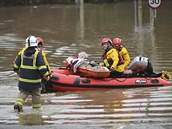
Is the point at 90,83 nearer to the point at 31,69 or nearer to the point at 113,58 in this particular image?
the point at 113,58

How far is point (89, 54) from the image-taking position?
18.2m

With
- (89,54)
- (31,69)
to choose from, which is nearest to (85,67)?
(31,69)

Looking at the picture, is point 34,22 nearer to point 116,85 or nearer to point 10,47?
point 10,47

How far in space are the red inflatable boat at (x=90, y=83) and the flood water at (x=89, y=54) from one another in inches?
12.0

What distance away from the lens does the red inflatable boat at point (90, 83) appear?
11.8 m

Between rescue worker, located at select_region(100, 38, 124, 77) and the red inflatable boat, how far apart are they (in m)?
0.46

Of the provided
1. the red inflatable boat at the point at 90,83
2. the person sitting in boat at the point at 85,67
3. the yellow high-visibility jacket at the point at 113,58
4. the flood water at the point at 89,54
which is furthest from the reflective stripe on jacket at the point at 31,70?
the yellow high-visibility jacket at the point at 113,58

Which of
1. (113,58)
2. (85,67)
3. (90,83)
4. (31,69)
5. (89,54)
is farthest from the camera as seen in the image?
(89,54)

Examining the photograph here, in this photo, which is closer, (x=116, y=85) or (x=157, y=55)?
(x=116, y=85)

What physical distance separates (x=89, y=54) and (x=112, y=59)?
583 cm

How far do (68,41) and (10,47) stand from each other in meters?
3.30

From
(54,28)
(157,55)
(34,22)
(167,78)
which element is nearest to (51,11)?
(34,22)

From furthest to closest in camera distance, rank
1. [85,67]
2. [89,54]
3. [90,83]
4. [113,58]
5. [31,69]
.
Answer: [89,54] → [113,58] → [85,67] → [90,83] → [31,69]

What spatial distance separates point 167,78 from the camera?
1280cm
